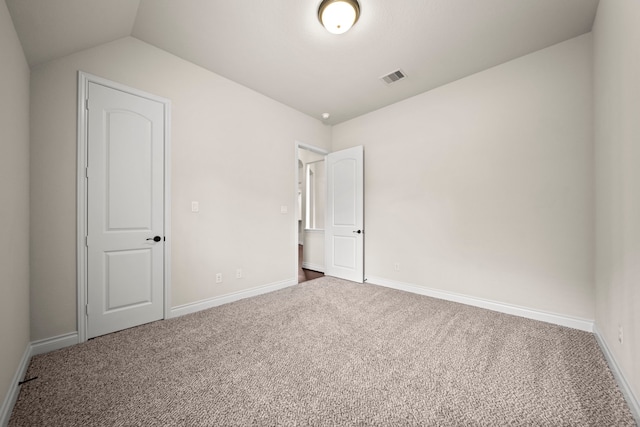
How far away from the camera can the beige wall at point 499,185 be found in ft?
8.11

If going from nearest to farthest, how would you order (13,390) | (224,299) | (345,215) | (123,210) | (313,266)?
(13,390) → (123,210) → (224,299) → (345,215) → (313,266)

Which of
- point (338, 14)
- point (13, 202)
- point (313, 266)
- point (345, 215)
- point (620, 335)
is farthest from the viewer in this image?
point (313, 266)

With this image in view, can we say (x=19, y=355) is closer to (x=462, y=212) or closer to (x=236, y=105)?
(x=236, y=105)

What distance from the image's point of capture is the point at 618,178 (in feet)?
5.76

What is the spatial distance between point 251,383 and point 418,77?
3.64 m

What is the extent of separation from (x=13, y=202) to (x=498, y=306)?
4.37 m

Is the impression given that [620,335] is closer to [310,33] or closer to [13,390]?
[310,33]

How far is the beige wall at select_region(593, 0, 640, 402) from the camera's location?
4.81ft

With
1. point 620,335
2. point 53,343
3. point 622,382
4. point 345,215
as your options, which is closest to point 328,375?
point 622,382

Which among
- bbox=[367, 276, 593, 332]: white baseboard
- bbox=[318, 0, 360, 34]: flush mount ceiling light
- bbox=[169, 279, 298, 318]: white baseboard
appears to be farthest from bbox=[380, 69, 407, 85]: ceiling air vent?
bbox=[169, 279, 298, 318]: white baseboard

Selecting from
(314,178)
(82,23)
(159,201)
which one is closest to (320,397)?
(159,201)

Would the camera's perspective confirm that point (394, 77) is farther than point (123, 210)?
Yes

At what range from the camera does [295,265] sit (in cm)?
401

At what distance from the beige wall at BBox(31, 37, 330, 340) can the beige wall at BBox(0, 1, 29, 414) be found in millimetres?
127
